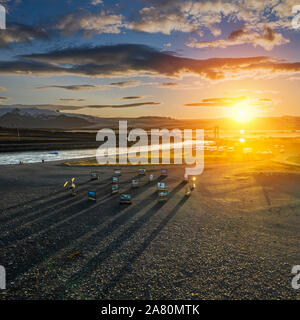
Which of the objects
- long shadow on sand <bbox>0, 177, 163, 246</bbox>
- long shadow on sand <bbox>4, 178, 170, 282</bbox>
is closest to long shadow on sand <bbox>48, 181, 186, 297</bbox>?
long shadow on sand <bbox>4, 178, 170, 282</bbox>

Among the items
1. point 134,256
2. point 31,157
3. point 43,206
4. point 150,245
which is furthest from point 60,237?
point 31,157

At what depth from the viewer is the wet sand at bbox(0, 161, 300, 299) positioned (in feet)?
27.2

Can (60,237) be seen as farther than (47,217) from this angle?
No

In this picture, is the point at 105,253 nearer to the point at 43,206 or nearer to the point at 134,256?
the point at 134,256

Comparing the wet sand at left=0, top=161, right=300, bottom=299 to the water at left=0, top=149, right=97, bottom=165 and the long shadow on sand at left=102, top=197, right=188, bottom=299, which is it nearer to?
the long shadow on sand at left=102, top=197, right=188, bottom=299

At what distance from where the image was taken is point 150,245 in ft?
37.7

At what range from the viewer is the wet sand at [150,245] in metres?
8.30

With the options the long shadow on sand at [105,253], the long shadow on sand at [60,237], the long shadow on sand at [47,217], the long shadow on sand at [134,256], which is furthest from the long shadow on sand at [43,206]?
the long shadow on sand at [134,256]

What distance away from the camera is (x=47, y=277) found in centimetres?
885

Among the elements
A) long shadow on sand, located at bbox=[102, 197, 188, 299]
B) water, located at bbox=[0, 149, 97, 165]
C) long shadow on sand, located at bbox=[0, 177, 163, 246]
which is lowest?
long shadow on sand, located at bbox=[102, 197, 188, 299]

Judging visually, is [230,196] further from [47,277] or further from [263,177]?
A: [47,277]

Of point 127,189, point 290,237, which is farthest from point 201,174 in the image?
point 290,237
